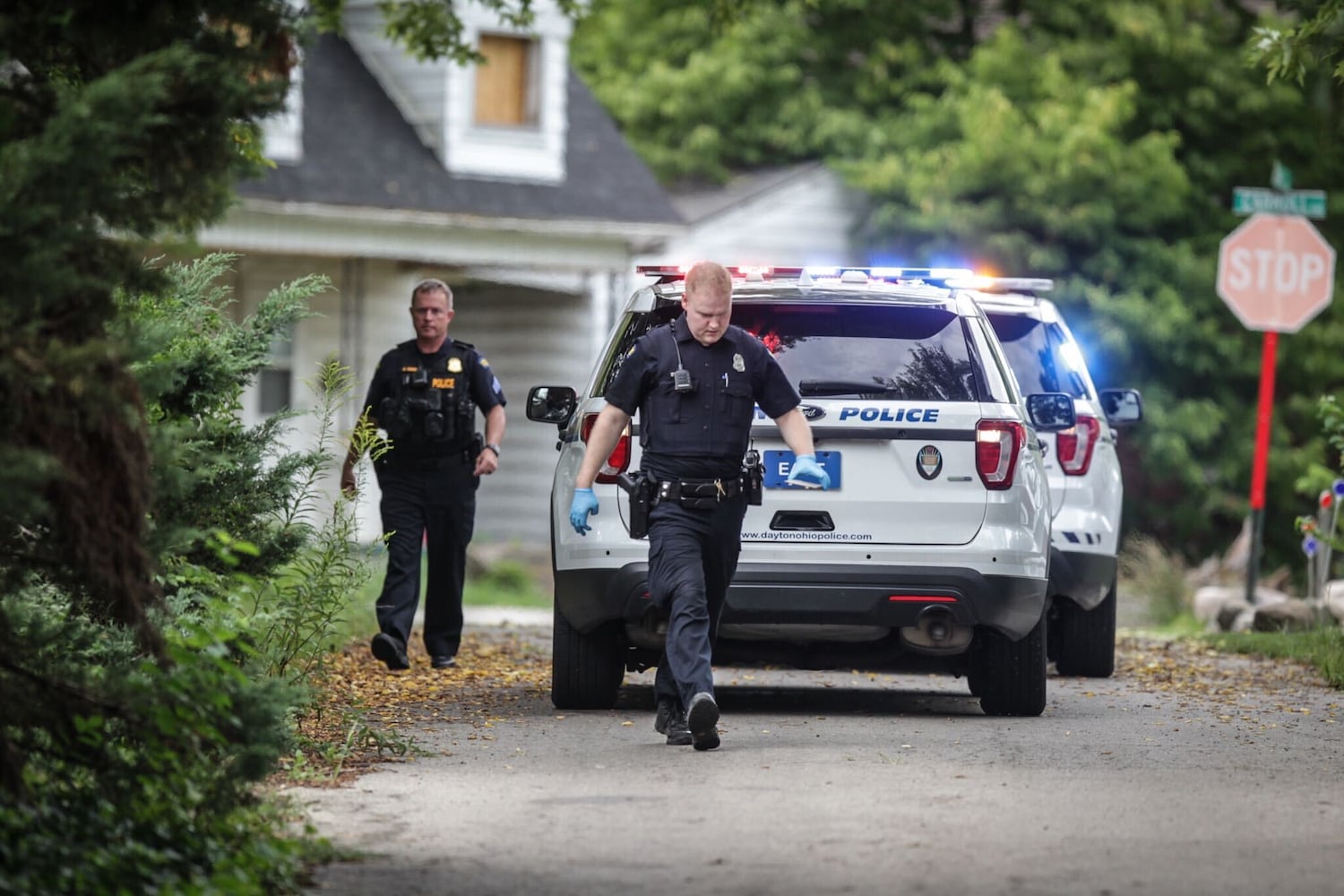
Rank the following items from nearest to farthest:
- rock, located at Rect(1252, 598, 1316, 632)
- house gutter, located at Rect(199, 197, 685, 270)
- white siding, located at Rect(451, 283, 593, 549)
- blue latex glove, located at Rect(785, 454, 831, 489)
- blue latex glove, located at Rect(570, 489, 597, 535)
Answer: blue latex glove, located at Rect(785, 454, 831, 489), blue latex glove, located at Rect(570, 489, 597, 535), rock, located at Rect(1252, 598, 1316, 632), house gutter, located at Rect(199, 197, 685, 270), white siding, located at Rect(451, 283, 593, 549)

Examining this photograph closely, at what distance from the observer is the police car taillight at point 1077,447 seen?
39.8 ft

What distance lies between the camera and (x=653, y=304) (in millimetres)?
10148

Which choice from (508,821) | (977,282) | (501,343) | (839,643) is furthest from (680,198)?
(508,821)

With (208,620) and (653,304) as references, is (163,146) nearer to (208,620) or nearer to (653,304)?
(208,620)

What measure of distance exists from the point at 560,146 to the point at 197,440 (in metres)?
16.0

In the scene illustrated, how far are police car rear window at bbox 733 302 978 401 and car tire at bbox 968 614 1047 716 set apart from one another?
111 cm

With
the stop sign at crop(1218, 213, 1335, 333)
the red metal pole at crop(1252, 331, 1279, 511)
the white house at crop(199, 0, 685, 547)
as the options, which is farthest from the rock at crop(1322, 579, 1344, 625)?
the white house at crop(199, 0, 685, 547)

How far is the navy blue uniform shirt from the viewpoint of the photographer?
352 inches

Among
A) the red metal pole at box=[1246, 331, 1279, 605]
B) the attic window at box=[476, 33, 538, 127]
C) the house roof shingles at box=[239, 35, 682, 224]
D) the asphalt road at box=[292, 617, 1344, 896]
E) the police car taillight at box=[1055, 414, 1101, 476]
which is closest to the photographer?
the asphalt road at box=[292, 617, 1344, 896]

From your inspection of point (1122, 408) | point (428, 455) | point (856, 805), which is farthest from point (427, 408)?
point (856, 805)

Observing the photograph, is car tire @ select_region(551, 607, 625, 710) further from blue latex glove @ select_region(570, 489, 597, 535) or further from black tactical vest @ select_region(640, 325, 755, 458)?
black tactical vest @ select_region(640, 325, 755, 458)

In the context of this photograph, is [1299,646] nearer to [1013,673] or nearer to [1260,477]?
[1260,477]

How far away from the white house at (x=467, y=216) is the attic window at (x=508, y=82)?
20 millimetres

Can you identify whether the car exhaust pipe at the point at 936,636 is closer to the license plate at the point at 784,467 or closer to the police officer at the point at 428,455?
the license plate at the point at 784,467
